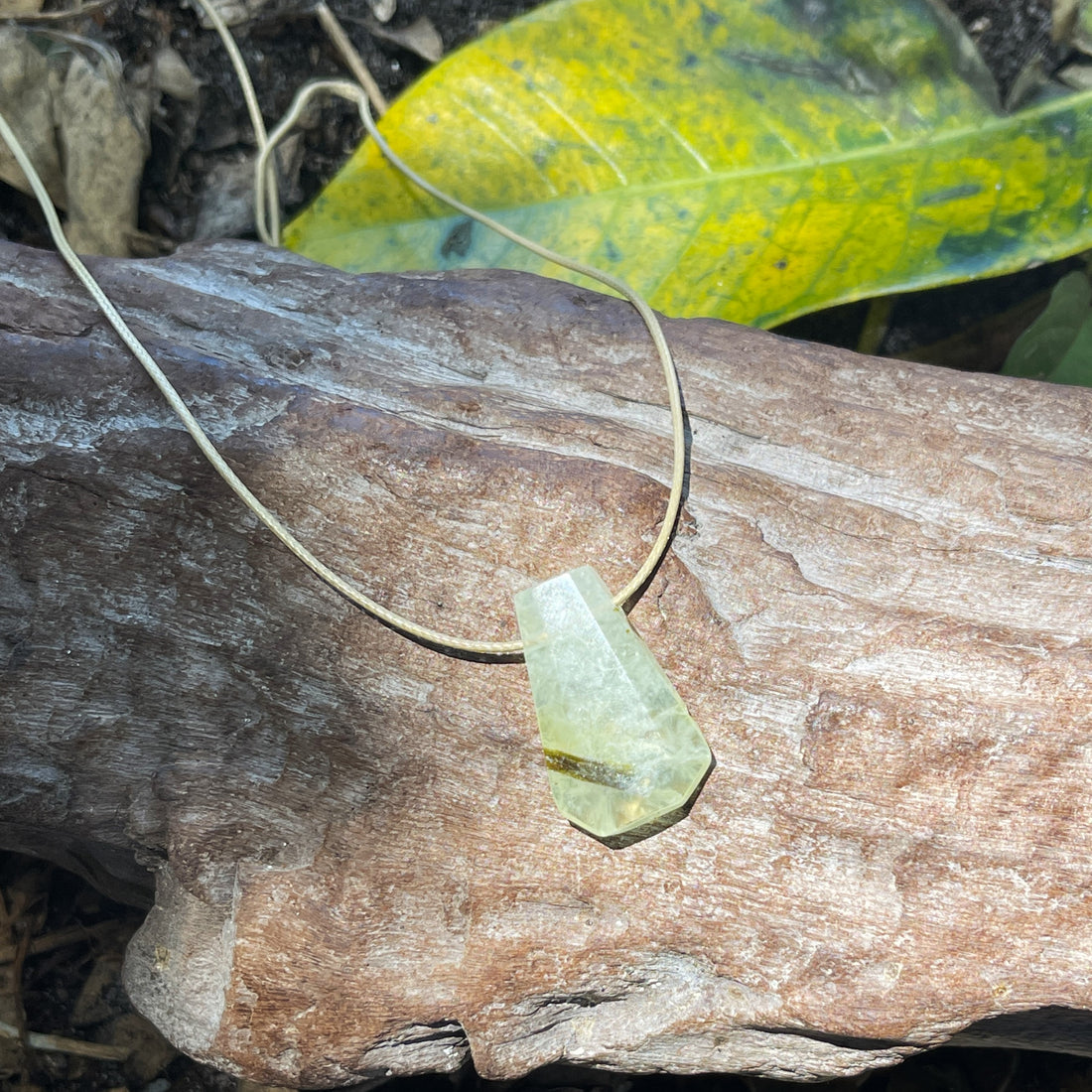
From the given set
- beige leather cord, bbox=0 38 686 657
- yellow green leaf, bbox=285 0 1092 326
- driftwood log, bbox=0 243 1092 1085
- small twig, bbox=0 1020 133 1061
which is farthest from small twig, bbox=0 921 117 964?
yellow green leaf, bbox=285 0 1092 326

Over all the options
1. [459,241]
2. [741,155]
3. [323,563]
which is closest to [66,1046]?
[323,563]

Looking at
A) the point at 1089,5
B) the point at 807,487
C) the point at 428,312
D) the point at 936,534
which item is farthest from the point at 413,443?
the point at 1089,5

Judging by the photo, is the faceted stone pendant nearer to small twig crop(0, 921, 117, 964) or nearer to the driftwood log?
the driftwood log

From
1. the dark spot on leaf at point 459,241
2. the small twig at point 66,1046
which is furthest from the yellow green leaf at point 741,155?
the small twig at point 66,1046

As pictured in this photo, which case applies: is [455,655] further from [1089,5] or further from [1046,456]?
[1089,5]

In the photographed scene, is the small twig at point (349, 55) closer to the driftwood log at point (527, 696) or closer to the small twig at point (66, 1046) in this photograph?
the driftwood log at point (527, 696)

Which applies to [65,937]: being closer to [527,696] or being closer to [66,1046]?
[66,1046]
